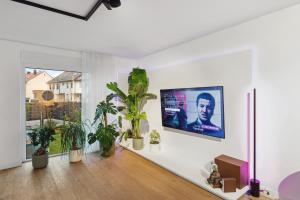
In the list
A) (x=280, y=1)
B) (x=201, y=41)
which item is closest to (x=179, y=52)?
(x=201, y=41)

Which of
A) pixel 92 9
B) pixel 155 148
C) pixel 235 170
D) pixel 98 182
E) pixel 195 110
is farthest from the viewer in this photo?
pixel 155 148

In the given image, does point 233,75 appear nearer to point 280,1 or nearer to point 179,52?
point 280,1

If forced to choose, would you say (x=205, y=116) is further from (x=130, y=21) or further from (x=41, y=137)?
(x=41, y=137)

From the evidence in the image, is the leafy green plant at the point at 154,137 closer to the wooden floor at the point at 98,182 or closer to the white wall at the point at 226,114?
the white wall at the point at 226,114

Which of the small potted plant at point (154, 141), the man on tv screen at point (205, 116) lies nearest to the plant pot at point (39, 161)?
the small potted plant at point (154, 141)

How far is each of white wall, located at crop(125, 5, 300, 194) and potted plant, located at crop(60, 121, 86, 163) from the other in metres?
3.13

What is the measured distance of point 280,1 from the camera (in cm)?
196

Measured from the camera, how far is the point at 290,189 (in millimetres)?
806

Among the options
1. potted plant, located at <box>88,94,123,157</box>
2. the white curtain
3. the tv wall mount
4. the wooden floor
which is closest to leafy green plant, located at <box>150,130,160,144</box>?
the wooden floor

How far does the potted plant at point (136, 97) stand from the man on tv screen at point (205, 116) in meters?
1.37

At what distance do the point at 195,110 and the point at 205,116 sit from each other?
0.23 metres

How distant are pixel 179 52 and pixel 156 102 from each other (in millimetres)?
1291

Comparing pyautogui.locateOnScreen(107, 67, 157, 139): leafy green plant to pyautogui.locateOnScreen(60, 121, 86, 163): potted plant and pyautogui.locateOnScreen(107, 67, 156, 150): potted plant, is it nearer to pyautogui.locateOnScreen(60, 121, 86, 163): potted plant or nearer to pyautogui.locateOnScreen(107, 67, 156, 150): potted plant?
pyautogui.locateOnScreen(107, 67, 156, 150): potted plant

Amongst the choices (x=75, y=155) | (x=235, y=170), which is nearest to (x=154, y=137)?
(x=75, y=155)
